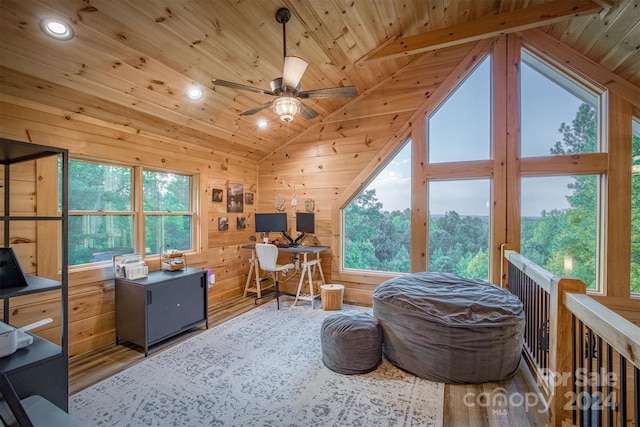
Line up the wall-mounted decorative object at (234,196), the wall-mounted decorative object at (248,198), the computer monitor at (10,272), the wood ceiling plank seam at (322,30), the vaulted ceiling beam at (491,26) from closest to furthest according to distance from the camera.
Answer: the computer monitor at (10,272), the wood ceiling plank seam at (322,30), the vaulted ceiling beam at (491,26), the wall-mounted decorative object at (234,196), the wall-mounted decorative object at (248,198)

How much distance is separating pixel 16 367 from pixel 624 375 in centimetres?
288

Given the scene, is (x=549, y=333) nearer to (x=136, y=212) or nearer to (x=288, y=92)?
(x=288, y=92)

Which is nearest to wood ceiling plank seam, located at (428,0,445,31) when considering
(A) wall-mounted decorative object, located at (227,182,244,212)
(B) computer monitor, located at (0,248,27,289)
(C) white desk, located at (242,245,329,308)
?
(C) white desk, located at (242,245,329,308)

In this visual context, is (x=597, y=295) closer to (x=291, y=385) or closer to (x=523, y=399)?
(x=523, y=399)

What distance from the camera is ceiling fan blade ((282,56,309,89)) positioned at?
2192 millimetres

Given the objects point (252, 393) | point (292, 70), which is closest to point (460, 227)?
point (292, 70)

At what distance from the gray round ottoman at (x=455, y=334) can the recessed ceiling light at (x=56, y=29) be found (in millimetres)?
3195

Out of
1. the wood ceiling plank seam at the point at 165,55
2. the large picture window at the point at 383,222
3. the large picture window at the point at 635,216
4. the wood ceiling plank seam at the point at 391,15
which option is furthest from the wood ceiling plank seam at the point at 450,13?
the wood ceiling plank seam at the point at 165,55

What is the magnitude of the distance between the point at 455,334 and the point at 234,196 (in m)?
3.68

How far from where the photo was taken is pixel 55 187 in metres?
2.66

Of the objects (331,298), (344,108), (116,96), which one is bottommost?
(331,298)

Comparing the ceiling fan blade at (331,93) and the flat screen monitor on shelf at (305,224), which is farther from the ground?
the ceiling fan blade at (331,93)

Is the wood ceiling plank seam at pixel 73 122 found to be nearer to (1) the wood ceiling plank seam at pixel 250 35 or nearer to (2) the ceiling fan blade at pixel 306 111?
(1) the wood ceiling plank seam at pixel 250 35

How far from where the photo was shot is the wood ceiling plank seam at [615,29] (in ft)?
8.75
